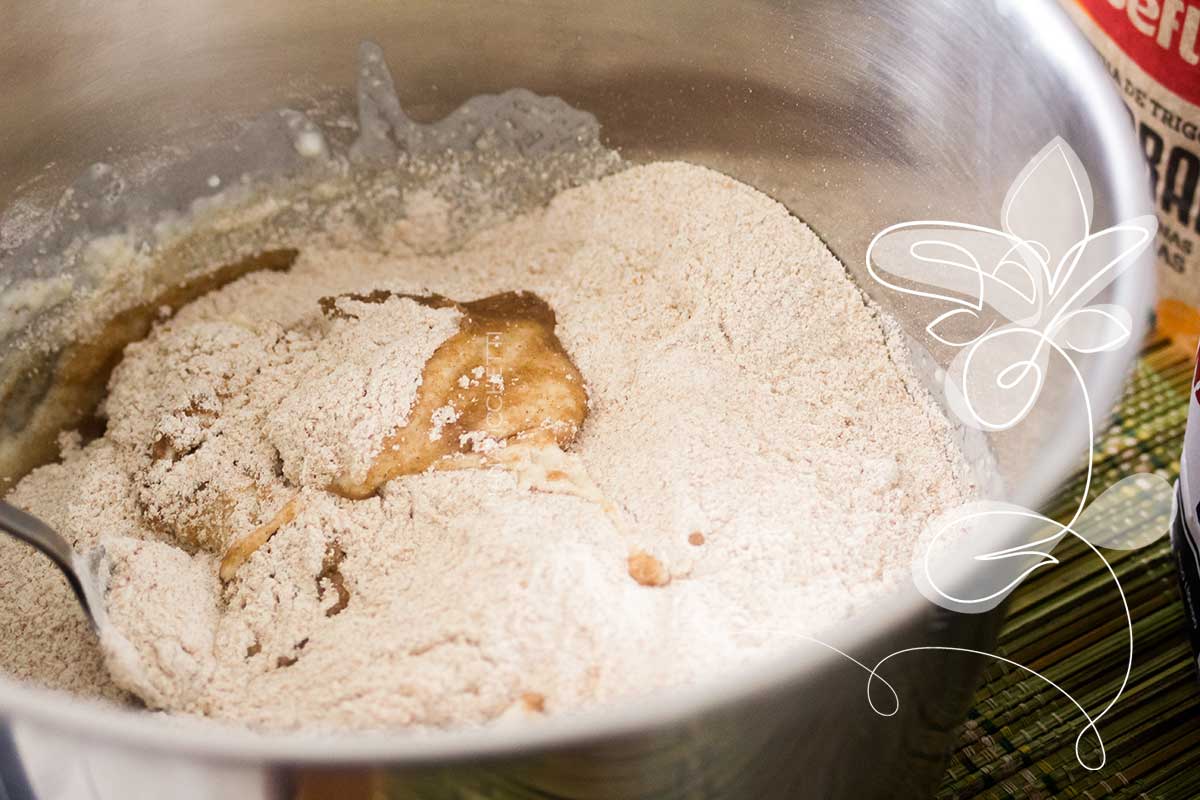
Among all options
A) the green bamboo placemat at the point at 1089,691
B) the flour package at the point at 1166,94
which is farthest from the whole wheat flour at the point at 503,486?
the flour package at the point at 1166,94

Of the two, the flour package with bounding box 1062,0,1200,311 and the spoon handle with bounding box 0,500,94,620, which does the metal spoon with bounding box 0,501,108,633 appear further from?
the flour package with bounding box 1062,0,1200,311

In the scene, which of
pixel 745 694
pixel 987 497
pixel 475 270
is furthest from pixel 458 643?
pixel 475 270

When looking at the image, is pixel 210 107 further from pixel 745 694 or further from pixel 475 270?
pixel 745 694

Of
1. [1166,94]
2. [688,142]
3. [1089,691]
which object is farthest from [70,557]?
[1166,94]

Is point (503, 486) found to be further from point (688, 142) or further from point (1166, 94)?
point (1166, 94)

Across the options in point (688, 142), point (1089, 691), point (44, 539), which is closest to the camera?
point (44, 539)

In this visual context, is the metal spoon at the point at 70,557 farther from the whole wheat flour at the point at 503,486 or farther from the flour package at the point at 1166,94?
the flour package at the point at 1166,94
